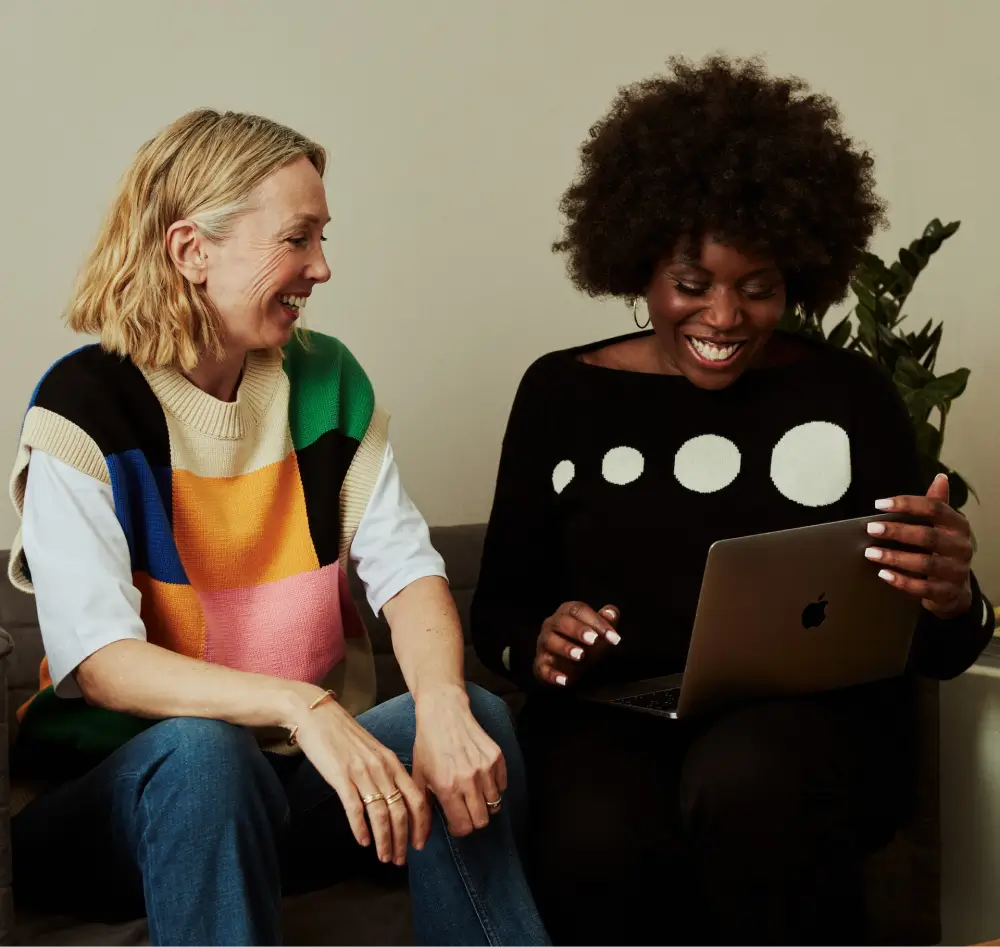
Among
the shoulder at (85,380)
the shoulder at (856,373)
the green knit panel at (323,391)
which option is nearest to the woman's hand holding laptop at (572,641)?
the green knit panel at (323,391)

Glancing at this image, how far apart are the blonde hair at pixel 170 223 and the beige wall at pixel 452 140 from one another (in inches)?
23.0

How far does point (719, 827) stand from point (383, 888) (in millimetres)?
386

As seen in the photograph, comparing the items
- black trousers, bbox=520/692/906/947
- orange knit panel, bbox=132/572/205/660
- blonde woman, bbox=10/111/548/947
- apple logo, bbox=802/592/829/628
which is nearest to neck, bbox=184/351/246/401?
blonde woman, bbox=10/111/548/947

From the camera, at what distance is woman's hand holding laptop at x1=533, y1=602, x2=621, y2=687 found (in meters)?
1.40

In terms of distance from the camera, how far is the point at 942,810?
1760 millimetres

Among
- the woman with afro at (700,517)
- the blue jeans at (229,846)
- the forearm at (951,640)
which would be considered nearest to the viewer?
the blue jeans at (229,846)

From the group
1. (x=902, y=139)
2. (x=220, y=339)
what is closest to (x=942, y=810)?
(x=220, y=339)

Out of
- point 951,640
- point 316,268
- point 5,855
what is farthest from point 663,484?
point 5,855

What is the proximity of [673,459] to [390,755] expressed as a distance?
23.0 inches

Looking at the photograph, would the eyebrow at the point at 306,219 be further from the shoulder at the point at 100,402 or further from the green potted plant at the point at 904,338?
the green potted plant at the point at 904,338

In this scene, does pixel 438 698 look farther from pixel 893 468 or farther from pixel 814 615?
pixel 893 468

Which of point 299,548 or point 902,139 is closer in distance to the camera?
point 299,548

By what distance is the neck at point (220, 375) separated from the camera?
1391mm

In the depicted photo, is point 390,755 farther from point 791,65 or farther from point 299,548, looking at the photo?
point 791,65
